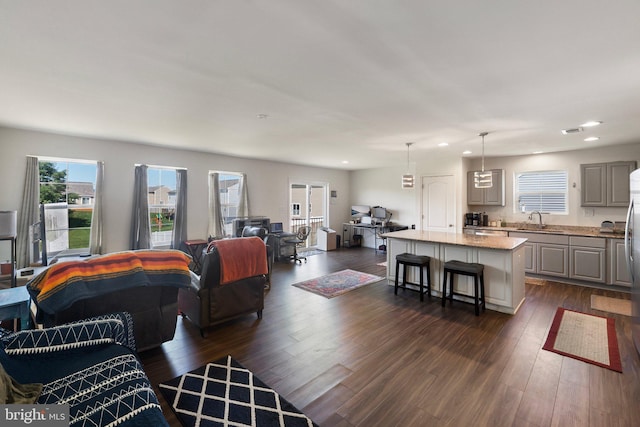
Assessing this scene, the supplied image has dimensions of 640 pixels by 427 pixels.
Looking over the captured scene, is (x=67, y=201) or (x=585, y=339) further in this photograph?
(x=67, y=201)

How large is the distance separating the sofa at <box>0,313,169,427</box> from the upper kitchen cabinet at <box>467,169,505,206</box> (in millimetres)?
6794

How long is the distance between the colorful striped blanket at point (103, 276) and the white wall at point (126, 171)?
9.94 feet

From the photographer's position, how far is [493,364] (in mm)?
2582

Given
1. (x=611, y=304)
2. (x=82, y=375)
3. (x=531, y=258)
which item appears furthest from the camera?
(x=531, y=258)

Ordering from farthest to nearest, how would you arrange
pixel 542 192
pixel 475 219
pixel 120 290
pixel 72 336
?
pixel 475 219 < pixel 542 192 < pixel 120 290 < pixel 72 336

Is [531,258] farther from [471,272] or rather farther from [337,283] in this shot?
[337,283]

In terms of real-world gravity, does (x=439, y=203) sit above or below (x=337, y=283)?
above

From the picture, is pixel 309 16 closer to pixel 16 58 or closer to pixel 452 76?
pixel 452 76

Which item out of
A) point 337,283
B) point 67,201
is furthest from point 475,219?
point 67,201

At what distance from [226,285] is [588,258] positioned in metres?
5.87

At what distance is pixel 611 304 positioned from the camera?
13.4 ft

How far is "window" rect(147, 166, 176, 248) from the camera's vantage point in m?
5.58

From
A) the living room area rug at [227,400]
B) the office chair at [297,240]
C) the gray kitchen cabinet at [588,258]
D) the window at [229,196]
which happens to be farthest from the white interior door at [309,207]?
the gray kitchen cabinet at [588,258]

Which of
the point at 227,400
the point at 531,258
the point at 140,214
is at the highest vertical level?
the point at 140,214
